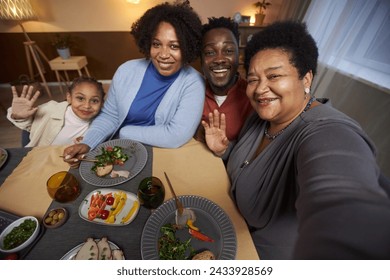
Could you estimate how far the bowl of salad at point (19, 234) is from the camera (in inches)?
21.0

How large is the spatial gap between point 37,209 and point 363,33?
7.54ft

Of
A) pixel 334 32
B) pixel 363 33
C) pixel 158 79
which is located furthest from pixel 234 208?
pixel 334 32

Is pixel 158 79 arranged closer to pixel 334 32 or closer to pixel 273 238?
pixel 273 238

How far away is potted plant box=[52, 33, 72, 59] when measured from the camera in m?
3.37

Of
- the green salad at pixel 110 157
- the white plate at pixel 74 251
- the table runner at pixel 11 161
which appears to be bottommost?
the table runner at pixel 11 161

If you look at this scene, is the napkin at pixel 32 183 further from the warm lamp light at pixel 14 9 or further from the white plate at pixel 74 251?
the warm lamp light at pixel 14 9

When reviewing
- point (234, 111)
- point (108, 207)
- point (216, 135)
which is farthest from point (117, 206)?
point (234, 111)

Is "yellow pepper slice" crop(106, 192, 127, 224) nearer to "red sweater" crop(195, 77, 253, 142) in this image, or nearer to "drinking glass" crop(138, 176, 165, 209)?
"drinking glass" crop(138, 176, 165, 209)

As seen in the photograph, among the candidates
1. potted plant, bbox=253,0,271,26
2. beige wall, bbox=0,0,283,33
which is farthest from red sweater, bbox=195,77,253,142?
beige wall, bbox=0,0,283,33

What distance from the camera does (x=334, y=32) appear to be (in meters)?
1.79

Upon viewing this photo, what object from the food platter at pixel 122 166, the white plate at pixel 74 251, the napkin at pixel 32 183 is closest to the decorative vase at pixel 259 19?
the food platter at pixel 122 166

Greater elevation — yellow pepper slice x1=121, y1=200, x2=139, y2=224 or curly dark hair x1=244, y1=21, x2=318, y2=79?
curly dark hair x1=244, y1=21, x2=318, y2=79

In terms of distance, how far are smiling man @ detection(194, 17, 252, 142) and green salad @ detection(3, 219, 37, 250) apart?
813 millimetres

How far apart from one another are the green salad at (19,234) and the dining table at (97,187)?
0.03 m
